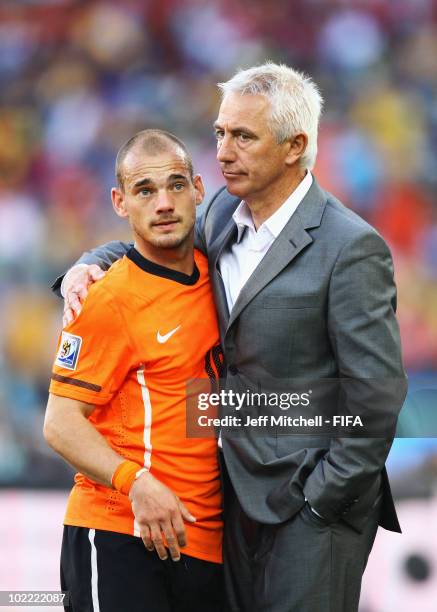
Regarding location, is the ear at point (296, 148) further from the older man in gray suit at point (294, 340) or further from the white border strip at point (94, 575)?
the white border strip at point (94, 575)

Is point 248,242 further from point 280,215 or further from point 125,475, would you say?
point 125,475

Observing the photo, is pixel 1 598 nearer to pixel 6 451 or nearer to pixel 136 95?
pixel 6 451

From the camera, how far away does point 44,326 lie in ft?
17.8

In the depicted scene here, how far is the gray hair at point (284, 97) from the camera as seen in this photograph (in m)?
2.58

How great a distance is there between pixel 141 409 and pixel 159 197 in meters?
0.51

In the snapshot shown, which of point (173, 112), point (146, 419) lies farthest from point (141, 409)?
point (173, 112)

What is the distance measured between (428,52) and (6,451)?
118 inches

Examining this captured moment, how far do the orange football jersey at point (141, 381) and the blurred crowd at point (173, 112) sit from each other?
9.68ft

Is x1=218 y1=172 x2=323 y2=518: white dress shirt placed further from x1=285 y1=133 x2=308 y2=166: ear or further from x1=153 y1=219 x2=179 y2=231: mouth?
x1=153 y1=219 x2=179 y2=231: mouth

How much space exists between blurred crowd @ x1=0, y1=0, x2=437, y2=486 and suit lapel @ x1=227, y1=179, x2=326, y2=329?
9.70 feet

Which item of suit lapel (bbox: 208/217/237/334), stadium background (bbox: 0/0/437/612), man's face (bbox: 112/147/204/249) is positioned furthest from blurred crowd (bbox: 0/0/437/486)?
man's face (bbox: 112/147/204/249)

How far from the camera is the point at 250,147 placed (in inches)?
102

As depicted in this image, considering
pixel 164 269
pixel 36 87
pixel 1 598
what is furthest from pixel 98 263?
pixel 36 87

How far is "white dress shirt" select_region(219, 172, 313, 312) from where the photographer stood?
2590 millimetres
